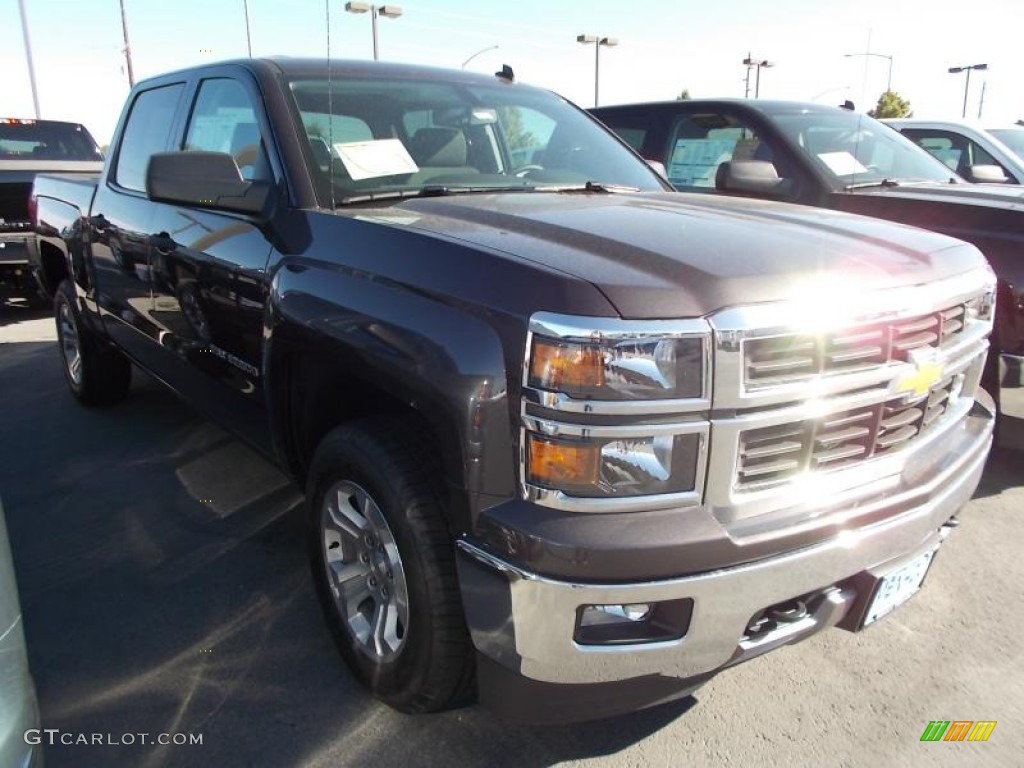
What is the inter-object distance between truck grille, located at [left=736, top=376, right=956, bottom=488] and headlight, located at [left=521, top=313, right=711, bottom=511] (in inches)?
6.7

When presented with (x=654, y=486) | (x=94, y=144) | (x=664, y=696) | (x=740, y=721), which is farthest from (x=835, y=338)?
(x=94, y=144)

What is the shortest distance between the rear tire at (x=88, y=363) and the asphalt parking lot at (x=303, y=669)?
133 cm

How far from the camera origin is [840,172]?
4805 millimetres

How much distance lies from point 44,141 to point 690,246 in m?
10.2

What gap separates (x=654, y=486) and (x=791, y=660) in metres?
1.29

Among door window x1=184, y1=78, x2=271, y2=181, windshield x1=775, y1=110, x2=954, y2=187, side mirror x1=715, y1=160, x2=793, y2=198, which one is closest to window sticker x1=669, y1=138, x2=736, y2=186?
windshield x1=775, y1=110, x2=954, y2=187

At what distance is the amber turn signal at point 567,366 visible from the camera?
171cm

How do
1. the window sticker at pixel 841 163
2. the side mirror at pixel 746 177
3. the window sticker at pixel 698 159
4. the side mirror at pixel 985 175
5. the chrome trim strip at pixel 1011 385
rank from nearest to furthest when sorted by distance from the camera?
the chrome trim strip at pixel 1011 385
the side mirror at pixel 746 177
the window sticker at pixel 841 163
the window sticker at pixel 698 159
the side mirror at pixel 985 175

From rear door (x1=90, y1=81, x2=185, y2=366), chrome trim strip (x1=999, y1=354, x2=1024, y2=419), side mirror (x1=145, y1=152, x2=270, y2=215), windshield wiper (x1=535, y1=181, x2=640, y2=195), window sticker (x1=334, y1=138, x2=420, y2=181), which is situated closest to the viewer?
side mirror (x1=145, y1=152, x2=270, y2=215)

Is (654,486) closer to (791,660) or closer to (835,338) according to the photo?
(835,338)

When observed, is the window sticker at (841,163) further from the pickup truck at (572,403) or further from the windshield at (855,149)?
the pickup truck at (572,403)

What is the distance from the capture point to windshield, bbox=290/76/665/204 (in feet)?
9.29

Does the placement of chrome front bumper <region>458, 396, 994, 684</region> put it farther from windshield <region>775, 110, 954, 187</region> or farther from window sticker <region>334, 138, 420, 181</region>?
windshield <region>775, 110, 954, 187</region>

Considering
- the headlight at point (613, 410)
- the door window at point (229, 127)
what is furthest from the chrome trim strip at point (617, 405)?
the door window at point (229, 127)
